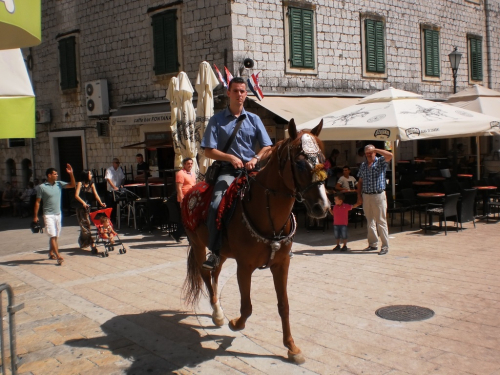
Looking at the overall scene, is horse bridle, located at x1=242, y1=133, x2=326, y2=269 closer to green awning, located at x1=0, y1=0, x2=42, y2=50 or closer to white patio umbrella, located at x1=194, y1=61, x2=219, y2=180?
green awning, located at x1=0, y1=0, x2=42, y2=50

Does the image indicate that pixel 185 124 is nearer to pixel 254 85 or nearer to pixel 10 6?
pixel 254 85

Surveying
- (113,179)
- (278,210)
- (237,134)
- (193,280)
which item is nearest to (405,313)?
(278,210)

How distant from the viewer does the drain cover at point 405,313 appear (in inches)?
246

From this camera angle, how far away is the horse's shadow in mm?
5387

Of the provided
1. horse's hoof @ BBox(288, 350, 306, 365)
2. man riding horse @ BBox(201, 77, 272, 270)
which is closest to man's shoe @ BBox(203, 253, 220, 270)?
man riding horse @ BBox(201, 77, 272, 270)

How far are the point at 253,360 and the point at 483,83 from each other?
68.5 ft

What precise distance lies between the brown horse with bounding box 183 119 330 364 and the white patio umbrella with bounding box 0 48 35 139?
205cm

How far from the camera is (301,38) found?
16.1m

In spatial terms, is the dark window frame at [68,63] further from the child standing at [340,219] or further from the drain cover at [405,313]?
the drain cover at [405,313]

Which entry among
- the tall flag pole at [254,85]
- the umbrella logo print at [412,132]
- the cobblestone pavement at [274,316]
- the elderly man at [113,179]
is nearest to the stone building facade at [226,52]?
the tall flag pole at [254,85]

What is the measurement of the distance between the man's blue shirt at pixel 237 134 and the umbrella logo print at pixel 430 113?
6529 mm

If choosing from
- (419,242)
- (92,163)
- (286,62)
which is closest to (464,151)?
(286,62)

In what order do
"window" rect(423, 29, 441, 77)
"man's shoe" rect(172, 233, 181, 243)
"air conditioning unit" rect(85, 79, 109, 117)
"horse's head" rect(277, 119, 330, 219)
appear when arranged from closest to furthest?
1. "horse's head" rect(277, 119, 330, 219)
2. "man's shoe" rect(172, 233, 181, 243)
3. "air conditioning unit" rect(85, 79, 109, 117)
4. "window" rect(423, 29, 441, 77)

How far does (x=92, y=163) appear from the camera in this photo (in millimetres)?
19516
